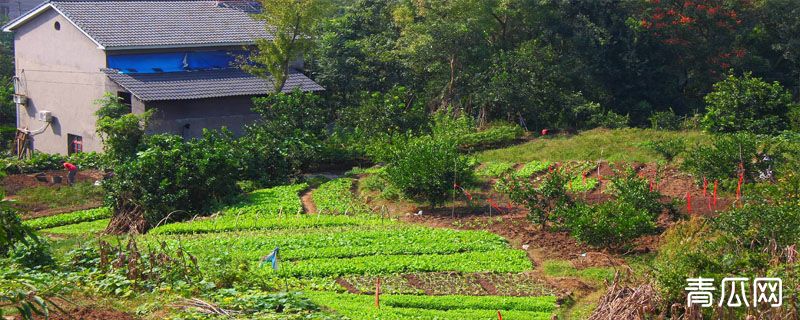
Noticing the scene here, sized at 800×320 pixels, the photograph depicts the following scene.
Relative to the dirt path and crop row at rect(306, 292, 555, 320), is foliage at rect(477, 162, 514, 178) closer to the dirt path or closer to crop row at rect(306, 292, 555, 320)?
the dirt path

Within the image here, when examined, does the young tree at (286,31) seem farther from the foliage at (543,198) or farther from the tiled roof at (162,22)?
the foliage at (543,198)

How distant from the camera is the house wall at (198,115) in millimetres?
32000

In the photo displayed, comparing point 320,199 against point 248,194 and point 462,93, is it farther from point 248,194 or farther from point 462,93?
point 462,93

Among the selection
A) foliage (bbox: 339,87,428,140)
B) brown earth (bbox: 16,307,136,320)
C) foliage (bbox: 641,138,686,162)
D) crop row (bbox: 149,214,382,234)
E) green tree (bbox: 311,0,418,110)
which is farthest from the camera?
green tree (bbox: 311,0,418,110)

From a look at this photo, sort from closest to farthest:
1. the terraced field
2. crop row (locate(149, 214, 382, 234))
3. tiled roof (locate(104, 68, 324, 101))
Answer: the terraced field, crop row (locate(149, 214, 382, 234)), tiled roof (locate(104, 68, 324, 101))

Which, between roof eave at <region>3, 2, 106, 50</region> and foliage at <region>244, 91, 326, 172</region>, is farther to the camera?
roof eave at <region>3, 2, 106, 50</region>

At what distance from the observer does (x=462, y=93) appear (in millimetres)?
32562

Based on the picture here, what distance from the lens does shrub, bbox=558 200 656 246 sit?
54.2 ft

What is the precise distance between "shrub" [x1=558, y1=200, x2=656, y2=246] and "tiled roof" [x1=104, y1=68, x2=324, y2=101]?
49.3 feet

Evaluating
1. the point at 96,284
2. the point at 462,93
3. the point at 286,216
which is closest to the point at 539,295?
the point at 96,284

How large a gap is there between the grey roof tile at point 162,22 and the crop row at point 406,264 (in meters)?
18.9

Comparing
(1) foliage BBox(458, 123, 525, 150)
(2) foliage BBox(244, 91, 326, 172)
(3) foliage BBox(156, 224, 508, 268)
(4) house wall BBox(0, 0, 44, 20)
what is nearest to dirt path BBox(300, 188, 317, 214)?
(2) foliage BBox(244, 91, 326, 172)

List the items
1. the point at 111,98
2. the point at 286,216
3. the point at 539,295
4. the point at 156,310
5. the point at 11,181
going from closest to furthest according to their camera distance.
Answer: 1. the point at 156,310
2. the point at 539,295
3. the point at 286,216
4. the point at 11,181
5. the point at 111,98

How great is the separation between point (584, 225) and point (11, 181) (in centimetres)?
1835
